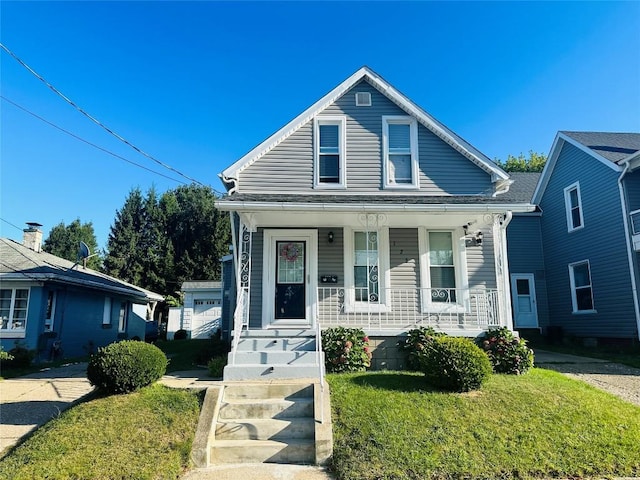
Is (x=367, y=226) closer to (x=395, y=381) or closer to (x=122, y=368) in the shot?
(x=395, y=381)

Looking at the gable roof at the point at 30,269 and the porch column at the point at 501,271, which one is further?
the gable roof at the point at 30,269

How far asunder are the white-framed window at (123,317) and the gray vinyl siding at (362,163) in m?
13.8

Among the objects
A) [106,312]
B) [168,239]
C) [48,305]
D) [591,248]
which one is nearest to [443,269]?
[591,248]

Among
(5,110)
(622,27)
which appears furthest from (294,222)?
(622,27)

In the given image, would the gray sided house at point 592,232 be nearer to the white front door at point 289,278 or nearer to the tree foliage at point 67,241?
the white front door at point 289,278

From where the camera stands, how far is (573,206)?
51.6 feet

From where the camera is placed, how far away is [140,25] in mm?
11328

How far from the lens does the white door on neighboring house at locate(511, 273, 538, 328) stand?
16.7m

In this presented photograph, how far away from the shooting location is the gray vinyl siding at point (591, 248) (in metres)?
13.2

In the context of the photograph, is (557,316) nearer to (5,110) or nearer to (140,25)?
(140,25)

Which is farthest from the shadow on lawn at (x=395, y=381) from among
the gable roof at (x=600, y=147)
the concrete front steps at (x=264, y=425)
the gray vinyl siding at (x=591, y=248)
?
the gable roof at (x=600, y=147)

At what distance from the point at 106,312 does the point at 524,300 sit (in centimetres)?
1829

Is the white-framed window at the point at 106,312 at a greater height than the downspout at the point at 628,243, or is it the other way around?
the downspout at the point at 628,243

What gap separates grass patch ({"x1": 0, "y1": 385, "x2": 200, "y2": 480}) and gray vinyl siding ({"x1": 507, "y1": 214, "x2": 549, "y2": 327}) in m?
15.2
